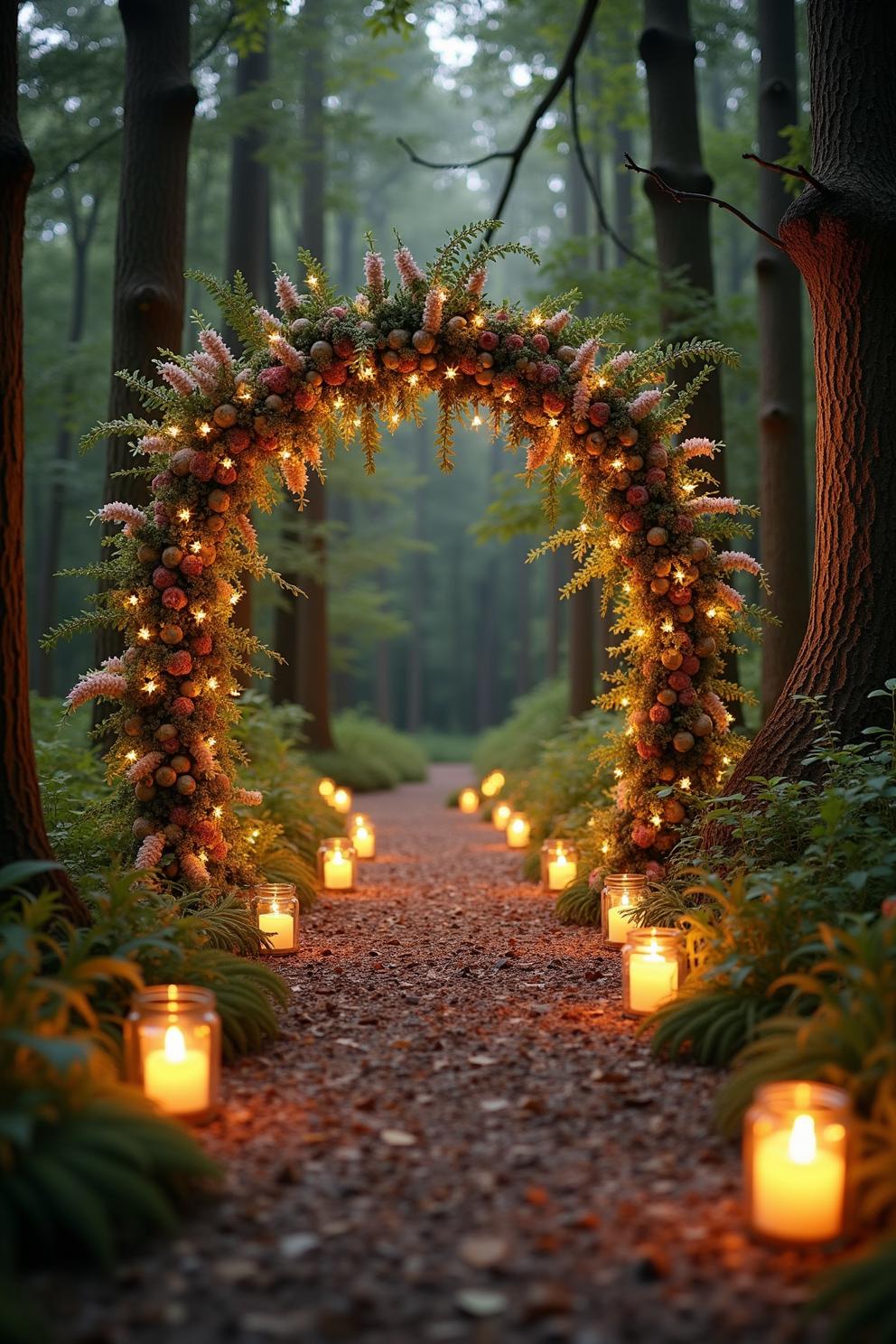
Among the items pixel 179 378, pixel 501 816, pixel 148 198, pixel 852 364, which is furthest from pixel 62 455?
pixel 852 364

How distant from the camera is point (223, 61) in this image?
15602 millimetres

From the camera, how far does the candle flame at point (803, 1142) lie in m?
2.48

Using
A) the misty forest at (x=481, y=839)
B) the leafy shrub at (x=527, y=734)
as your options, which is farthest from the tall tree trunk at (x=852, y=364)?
the leafy shrub at (x=527, y=734)

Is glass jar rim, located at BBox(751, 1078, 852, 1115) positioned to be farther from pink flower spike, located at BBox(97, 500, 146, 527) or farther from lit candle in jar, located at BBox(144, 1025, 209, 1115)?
pink flower spike, located at BBox(97, 500, 146, 527)

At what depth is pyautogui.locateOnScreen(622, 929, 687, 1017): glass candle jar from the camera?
4070 mm

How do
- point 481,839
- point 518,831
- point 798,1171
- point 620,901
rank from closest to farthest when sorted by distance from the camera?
point 798,1171
point 620,901
point 518,831
point 481,839

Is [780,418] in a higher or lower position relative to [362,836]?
higher

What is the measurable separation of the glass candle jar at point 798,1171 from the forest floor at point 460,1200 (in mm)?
83

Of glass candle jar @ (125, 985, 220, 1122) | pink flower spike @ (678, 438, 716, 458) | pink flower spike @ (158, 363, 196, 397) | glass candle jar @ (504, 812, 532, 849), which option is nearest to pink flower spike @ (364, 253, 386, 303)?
pink flower spike @ (158, 363, 196, 397)

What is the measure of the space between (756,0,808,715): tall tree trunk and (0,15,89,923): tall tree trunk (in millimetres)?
5772

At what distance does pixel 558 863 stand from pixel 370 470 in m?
3.16

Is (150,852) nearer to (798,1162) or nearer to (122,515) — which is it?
(122,515)

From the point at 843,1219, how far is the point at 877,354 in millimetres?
3981

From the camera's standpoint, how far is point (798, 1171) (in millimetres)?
2461
